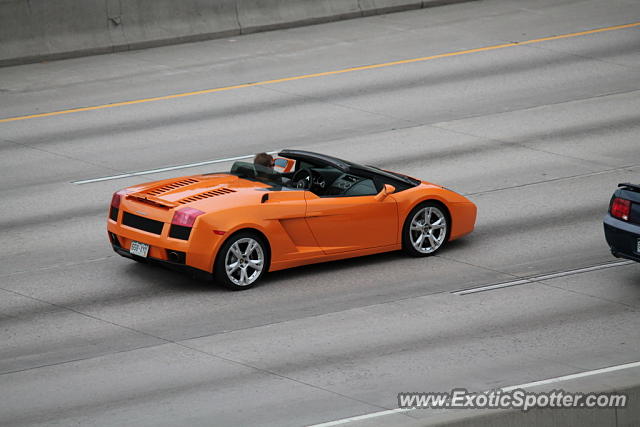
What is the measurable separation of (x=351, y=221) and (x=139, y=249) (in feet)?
7.86

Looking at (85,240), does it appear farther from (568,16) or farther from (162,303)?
(568,16)

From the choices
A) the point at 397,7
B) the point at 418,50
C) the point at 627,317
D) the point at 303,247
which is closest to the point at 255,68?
the point at 418,50

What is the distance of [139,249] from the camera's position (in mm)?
13148

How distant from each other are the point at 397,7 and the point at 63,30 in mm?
8100

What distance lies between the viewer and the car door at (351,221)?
536 inches

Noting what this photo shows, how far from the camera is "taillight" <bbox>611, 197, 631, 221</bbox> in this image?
13.0 meters

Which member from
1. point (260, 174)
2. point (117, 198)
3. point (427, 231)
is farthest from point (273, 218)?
point (427, 231)

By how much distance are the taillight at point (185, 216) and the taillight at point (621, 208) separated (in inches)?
174

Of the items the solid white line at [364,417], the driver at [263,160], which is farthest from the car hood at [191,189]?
the solid white line at [364,417]

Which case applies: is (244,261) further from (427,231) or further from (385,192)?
(427,231)

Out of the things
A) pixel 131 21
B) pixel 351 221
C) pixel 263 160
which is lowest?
pixel 351 221

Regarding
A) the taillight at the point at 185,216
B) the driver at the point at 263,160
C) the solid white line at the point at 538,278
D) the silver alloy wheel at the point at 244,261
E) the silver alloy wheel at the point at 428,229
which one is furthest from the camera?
the silver alloy wheel at the point at 428,229

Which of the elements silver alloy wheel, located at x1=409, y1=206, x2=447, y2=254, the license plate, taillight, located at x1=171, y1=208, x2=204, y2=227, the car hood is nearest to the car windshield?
the car hood

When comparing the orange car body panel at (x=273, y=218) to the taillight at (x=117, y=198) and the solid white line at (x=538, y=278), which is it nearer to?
the taillight at (x=117, y=198)
